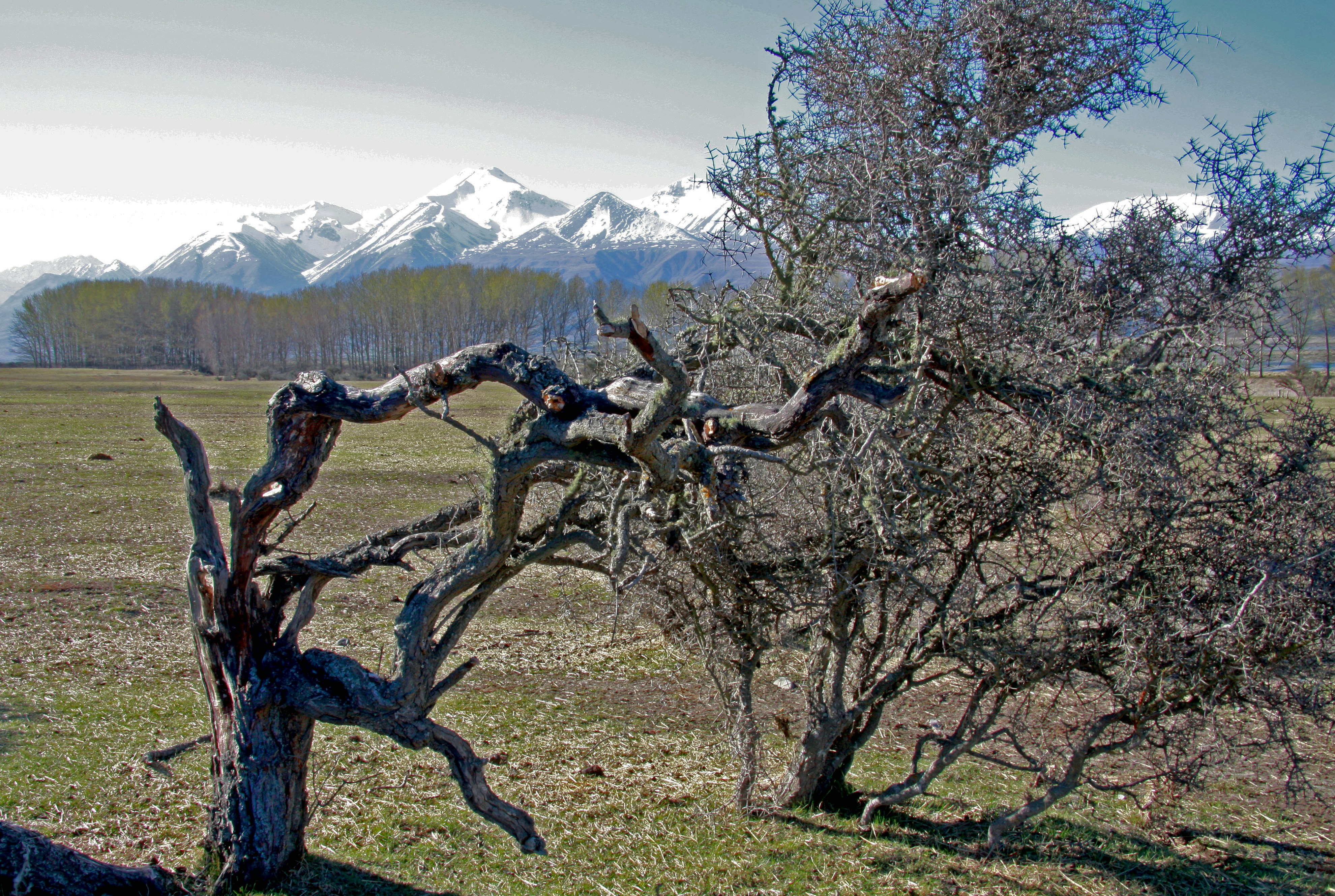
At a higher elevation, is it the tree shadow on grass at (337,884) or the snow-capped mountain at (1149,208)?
the snow-capped mountain at (1149,208)

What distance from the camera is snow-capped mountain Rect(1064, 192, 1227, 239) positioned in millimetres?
4976

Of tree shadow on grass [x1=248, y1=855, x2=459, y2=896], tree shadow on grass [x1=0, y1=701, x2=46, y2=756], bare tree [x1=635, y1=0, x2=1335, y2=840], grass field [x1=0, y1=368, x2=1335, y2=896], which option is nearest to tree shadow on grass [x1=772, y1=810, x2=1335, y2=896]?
grass field [x1=0, y1=368, x2=1335, y2=896]

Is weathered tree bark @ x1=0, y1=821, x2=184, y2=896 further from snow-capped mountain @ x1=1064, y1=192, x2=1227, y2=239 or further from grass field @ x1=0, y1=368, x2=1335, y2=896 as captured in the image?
snow-capped mountain @ x1=1064, y1=192, x2=1227, y2=239

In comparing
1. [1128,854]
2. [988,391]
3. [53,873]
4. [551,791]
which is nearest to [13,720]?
[53,873]

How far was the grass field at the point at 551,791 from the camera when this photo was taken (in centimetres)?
554

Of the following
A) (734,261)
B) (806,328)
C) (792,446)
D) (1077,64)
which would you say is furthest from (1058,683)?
(1077,64)

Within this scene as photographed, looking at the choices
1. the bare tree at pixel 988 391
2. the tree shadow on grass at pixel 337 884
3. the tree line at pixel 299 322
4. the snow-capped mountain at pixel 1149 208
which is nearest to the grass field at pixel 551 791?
the tree shadow on grass at pixel 337 884

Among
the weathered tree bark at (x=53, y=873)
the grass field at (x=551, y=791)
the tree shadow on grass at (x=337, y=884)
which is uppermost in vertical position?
the weathered tree bark at (x=53, y=873)

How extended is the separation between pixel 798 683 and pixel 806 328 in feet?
19.0

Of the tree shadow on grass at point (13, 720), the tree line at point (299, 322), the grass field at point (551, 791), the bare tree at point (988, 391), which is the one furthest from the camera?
the tree line at point (299, 322)

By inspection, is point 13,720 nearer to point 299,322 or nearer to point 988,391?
point 988,391

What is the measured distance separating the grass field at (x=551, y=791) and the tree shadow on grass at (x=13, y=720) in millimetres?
34

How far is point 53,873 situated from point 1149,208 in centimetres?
705

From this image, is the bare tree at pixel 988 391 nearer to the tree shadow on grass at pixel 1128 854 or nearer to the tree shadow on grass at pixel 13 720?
the tree shadow on grass at pixel 1128 854
